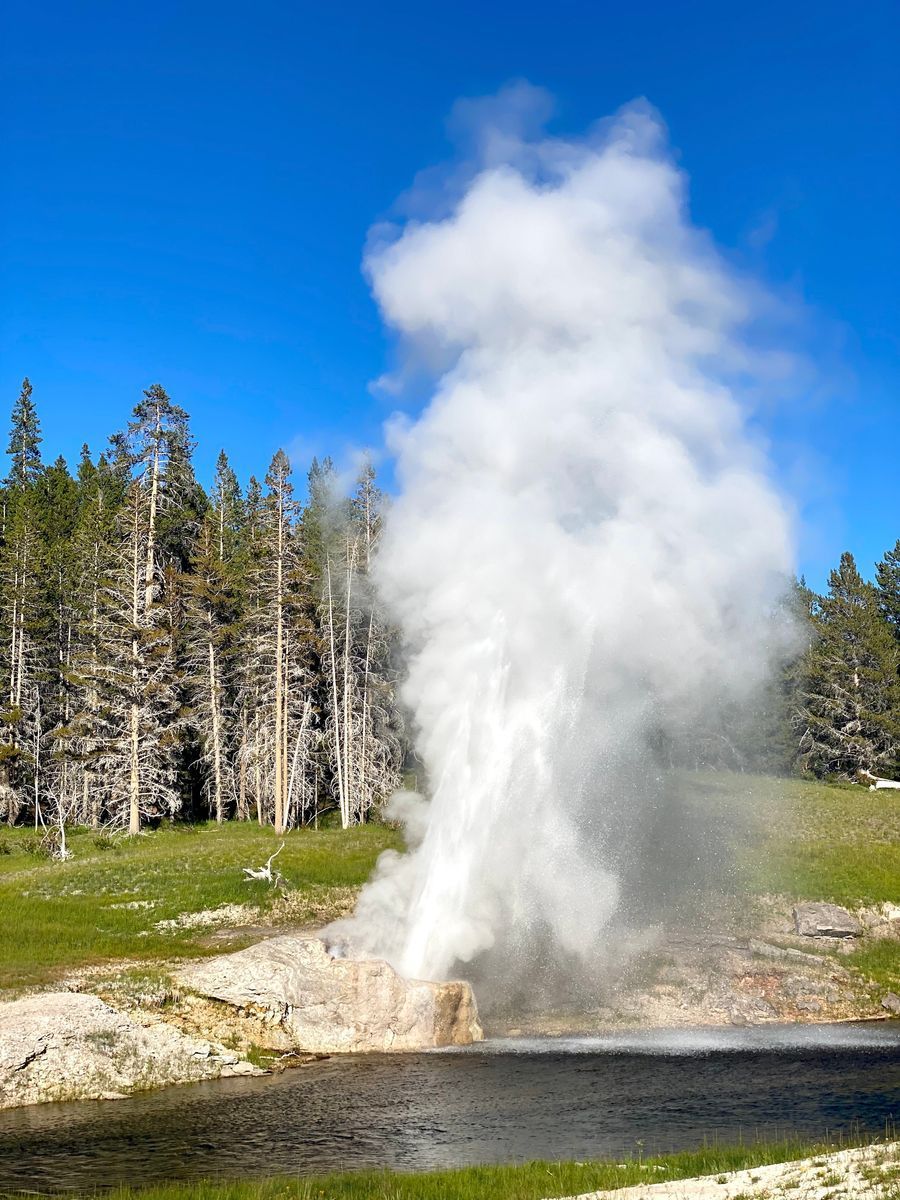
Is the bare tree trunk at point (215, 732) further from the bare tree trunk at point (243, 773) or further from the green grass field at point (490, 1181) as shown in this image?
the green grass field at point (490, 1181)

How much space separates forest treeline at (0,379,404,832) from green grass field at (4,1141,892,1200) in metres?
42.8

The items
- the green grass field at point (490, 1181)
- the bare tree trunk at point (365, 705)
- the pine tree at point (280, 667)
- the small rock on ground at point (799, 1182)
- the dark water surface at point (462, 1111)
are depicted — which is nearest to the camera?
the small rock on ground at point (799, 1182)

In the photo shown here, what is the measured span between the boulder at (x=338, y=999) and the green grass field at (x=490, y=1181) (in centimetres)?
1047

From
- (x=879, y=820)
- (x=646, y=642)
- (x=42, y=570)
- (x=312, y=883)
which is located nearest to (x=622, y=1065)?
(x=312, y=883)

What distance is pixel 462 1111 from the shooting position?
19.4 metres

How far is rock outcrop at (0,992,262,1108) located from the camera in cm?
2077

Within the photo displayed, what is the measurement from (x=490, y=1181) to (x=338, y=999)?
12.0 m

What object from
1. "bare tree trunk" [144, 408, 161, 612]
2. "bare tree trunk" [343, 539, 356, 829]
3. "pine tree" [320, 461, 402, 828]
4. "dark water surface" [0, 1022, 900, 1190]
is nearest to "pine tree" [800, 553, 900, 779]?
"pine tree" [320, 461, 402, 828]

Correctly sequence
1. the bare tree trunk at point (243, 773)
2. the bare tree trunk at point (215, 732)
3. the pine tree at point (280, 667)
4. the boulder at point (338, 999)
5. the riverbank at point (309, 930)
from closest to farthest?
the riverbank at point (309, 930)
the boulder at point (338, 999)
the pine tree at point (280, 667)
the bare tree trunk at point (215, 732)
the bare tree trunk at point (243, 773)

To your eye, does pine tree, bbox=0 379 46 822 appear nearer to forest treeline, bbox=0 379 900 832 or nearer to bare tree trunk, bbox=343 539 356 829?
forest treeline, bbox=0 379 900 832

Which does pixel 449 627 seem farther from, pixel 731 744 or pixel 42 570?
pixel 731 744

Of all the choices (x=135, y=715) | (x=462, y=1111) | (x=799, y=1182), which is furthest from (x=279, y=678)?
(x=799, y=1182)

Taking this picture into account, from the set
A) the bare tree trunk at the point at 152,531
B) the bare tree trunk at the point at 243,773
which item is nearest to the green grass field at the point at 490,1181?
the bare tree trunk at the point at 243,773

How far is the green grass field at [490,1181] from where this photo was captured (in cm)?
1369
